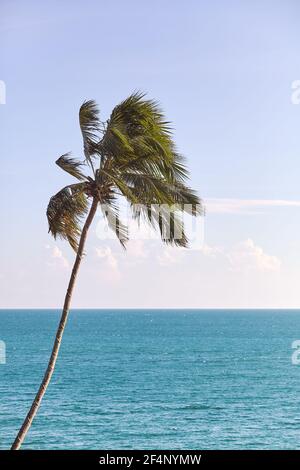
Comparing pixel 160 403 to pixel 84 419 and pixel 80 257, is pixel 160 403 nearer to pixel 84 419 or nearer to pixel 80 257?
pixel 84 419

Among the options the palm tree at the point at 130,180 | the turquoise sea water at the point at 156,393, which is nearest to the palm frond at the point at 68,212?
the palm tree at the point at 130,180

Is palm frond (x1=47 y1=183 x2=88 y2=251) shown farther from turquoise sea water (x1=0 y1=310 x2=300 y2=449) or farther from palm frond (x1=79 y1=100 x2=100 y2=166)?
turquoise sea water (x1=0 y1=310 x2=300 y2=449)

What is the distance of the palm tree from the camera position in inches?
422

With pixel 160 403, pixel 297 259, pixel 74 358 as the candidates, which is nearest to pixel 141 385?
pixel 160 403

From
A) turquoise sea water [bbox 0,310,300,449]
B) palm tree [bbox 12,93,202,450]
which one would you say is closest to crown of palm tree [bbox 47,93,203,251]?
palm tree [bbox 12,93,202,450]

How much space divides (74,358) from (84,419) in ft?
141

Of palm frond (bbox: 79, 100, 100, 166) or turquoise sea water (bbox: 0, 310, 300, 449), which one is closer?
palm frond (bbox: 79, 100, 100, 166)

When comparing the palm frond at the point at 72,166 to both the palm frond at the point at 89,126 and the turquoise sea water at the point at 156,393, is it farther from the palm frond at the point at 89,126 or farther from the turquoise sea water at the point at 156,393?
the turquoise sea water at the point at 156,393

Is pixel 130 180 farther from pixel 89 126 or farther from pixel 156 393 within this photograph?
pixel 156 393

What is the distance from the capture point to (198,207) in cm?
1084

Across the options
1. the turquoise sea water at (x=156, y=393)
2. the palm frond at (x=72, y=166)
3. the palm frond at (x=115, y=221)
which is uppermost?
the palm frond at (x=72, y=166)

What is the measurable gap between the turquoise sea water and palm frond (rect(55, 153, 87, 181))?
115 feet

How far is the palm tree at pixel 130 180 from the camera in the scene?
10711 mm
